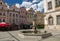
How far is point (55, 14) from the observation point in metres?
30.1

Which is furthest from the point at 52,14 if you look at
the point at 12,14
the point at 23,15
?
the point at 23,15

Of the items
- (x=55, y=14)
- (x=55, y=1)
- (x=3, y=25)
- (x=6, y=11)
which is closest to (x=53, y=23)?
(x=55, y=14)

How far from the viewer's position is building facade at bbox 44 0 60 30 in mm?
29555

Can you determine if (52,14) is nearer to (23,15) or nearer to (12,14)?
(12,14)

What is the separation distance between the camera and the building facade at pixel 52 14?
97.0 feet

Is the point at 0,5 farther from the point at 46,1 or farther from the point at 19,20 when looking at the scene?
the point at 46,1

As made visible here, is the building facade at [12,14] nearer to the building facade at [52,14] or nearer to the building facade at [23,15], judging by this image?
the building facade at [23,15]

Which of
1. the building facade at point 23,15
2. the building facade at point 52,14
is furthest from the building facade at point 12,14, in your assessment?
the building facade at point 52,14

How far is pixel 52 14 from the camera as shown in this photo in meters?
31.0

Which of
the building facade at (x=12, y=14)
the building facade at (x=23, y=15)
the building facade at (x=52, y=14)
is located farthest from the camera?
the building facade at (x=23, y=15)

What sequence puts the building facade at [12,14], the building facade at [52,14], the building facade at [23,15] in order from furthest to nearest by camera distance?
the building facade at [23,15] → the building facade at [12,14] → the building facade at [52,14]

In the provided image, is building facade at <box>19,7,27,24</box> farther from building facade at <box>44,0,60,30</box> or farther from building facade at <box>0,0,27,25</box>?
building facade at <box>44,0,60,30</box>

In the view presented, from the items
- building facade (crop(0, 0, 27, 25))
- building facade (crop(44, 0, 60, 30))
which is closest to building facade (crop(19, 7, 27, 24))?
building facade (crop(0, 0, 27, 25))

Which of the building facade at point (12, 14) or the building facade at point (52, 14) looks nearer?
the building facade at point (52, 14)
